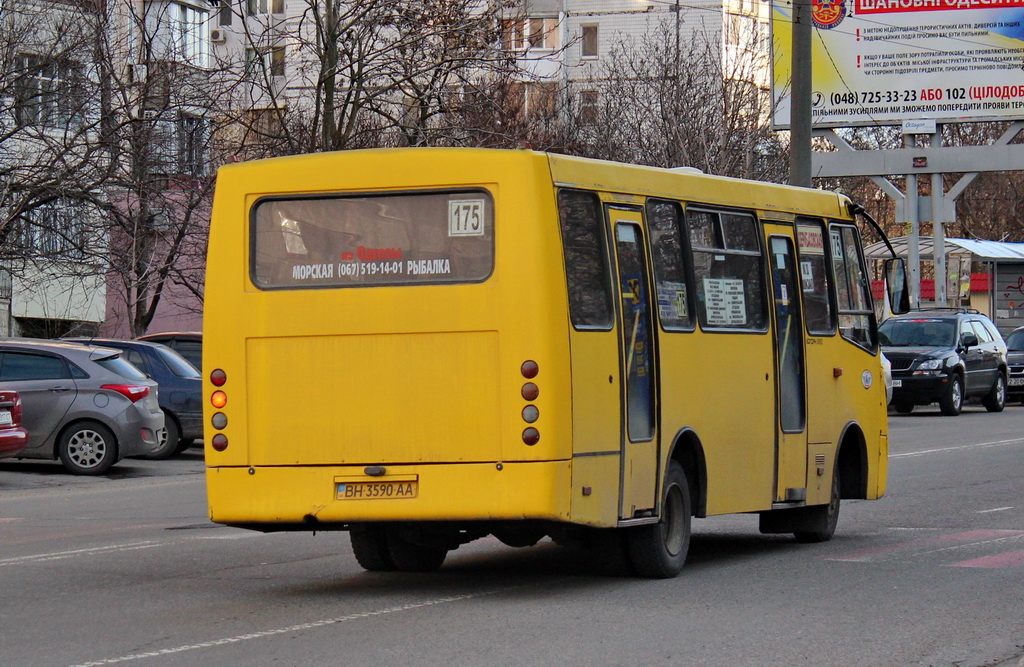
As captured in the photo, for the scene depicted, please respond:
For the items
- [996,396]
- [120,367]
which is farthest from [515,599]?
[996,396]

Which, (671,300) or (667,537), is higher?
(671,300)

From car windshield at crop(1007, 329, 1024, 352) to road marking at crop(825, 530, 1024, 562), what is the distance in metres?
24.5

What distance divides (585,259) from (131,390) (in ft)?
40.2

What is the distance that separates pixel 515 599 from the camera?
382 inches

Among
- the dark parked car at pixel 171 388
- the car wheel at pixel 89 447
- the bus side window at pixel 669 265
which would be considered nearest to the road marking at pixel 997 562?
the bus side window at pixel 669 265

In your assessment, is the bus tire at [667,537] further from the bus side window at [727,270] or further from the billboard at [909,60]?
the billboard at [909,60]

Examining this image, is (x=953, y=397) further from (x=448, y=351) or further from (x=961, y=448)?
(x=448, y=351)

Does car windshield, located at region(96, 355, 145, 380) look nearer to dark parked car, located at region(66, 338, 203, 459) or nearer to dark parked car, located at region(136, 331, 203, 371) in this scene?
dark parked car, located at region(66, 338, 203, 459)

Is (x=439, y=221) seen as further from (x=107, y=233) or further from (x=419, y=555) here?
(x=107, y=233)

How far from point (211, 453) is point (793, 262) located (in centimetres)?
480

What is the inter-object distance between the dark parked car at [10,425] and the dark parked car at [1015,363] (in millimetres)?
23381

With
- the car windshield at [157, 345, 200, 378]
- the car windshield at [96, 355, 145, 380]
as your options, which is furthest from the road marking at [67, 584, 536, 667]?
the car windshield at [157, 345, 200, 378]

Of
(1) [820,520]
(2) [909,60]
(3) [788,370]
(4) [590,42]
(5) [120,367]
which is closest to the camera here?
(3) [788,370]

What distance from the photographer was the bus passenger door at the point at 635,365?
1009 cm
